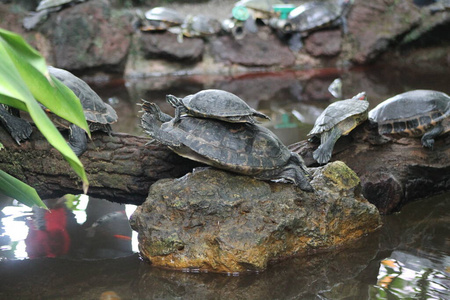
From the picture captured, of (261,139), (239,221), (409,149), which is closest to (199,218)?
(239,221)

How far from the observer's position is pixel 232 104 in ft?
8.46

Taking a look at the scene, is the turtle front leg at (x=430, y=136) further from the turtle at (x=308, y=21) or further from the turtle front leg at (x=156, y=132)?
the turtle at (x=308, y=21)

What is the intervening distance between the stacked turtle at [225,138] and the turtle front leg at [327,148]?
0.40 metres

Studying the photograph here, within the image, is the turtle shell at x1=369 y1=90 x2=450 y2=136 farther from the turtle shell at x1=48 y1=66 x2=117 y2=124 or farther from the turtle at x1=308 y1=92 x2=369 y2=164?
the turtle shell at x1=48 y1=66 x2=117 y2=124

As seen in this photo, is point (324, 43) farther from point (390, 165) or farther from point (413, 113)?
point (390, 165)

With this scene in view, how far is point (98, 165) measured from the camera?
2.87 m

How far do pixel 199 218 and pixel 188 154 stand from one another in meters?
0.36

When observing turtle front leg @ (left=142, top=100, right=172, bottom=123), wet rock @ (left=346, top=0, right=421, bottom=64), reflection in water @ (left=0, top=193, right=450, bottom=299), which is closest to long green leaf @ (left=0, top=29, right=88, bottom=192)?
reflection in water @ (left=0, top=193, right=450, bottom=299)

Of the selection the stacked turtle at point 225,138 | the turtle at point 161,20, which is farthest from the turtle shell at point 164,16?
the stacked turtle at point 225,138

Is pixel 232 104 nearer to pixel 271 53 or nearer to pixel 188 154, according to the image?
pixel 188 154

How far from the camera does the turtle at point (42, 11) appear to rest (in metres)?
8.76

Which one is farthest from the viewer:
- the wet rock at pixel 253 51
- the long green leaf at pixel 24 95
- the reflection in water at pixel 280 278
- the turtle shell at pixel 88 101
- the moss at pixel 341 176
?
the wet rock at pixel 253 51

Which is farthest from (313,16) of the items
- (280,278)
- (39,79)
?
(39,79)

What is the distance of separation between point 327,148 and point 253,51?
689 cm
